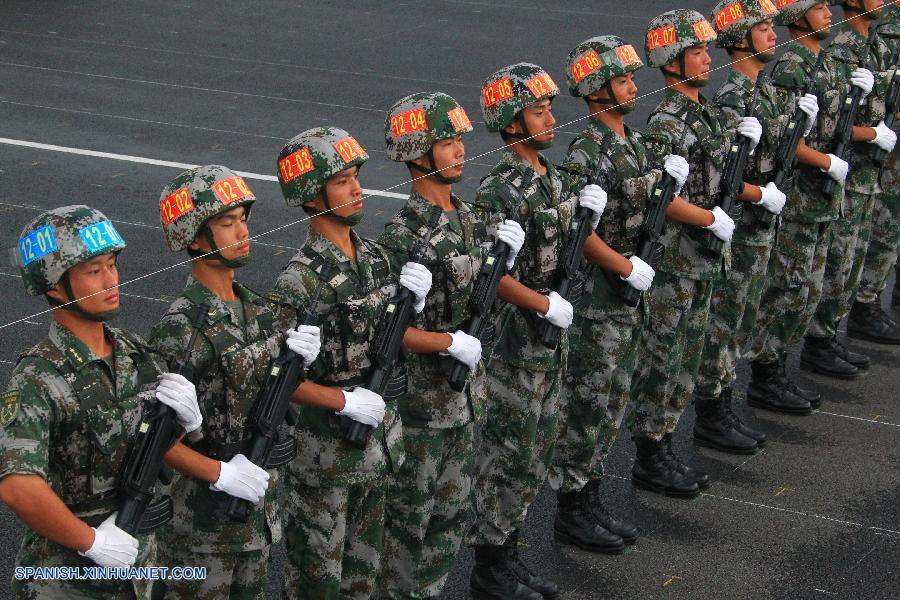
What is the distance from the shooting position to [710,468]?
A: 808 centimetres

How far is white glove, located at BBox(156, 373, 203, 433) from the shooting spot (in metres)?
4.55

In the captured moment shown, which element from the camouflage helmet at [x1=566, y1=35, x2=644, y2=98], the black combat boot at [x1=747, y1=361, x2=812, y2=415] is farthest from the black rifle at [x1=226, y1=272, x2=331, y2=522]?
the black combat boot at [x1=747, y1=361, x2=812, y2=415]

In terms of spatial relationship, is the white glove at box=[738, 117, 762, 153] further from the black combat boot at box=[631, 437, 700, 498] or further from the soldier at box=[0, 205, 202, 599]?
the soldier at box=[0, 205, 202, 599]

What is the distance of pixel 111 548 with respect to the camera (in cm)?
445

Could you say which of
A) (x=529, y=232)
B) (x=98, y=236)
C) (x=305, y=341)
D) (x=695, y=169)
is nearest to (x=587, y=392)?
(x=529, y=232)

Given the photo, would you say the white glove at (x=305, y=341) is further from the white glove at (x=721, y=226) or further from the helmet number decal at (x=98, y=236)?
the white glove at (x=721, y=226)

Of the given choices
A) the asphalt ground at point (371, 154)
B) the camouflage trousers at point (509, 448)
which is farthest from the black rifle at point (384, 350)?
the asphalt ground at point (371, 154)

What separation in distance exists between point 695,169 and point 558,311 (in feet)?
5.72

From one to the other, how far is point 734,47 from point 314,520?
13.9 feet

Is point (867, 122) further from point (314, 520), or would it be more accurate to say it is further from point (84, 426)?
point (84, 426)

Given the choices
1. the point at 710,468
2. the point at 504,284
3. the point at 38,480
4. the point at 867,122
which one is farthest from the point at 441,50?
the point at 38,480

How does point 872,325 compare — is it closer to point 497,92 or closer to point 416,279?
point 497,92

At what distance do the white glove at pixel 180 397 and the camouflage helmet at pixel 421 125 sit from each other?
184cm

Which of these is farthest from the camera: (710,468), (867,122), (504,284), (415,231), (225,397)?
(867,122)
